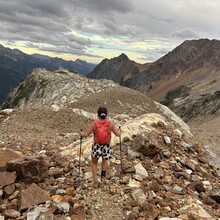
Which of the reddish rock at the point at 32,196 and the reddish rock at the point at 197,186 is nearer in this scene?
the reddish rock at the point at 32,196

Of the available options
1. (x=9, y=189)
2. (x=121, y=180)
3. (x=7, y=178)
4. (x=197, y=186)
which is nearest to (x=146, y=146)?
(x=197, y=186)

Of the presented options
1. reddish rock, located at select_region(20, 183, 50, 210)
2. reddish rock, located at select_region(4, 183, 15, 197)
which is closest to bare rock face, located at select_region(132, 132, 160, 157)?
reddish rock, located at select_region(20, 183, 50, 210)

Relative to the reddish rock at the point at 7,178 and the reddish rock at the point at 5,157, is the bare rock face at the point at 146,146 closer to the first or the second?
the reddish rock at the point at 5,157

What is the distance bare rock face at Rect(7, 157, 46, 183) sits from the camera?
458 inches

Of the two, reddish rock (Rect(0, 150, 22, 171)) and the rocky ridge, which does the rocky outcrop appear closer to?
the rocky ridge

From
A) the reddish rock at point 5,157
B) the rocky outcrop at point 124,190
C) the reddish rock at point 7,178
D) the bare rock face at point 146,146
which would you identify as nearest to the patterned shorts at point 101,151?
the rocky outcrop at point 124,190

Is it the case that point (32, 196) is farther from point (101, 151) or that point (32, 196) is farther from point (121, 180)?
point (121, 180)

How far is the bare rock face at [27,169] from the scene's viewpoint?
11.6m

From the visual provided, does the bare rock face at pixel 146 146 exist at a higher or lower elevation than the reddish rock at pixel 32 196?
higher

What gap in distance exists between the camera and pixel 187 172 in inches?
583

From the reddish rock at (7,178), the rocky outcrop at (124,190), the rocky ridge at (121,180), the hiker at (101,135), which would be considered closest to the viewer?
the rocky outcrop at (124,190)

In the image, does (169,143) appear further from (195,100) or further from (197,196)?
(195,100)

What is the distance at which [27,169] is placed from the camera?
461 inches

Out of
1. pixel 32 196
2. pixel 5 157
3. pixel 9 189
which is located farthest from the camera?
pixel 5 157
